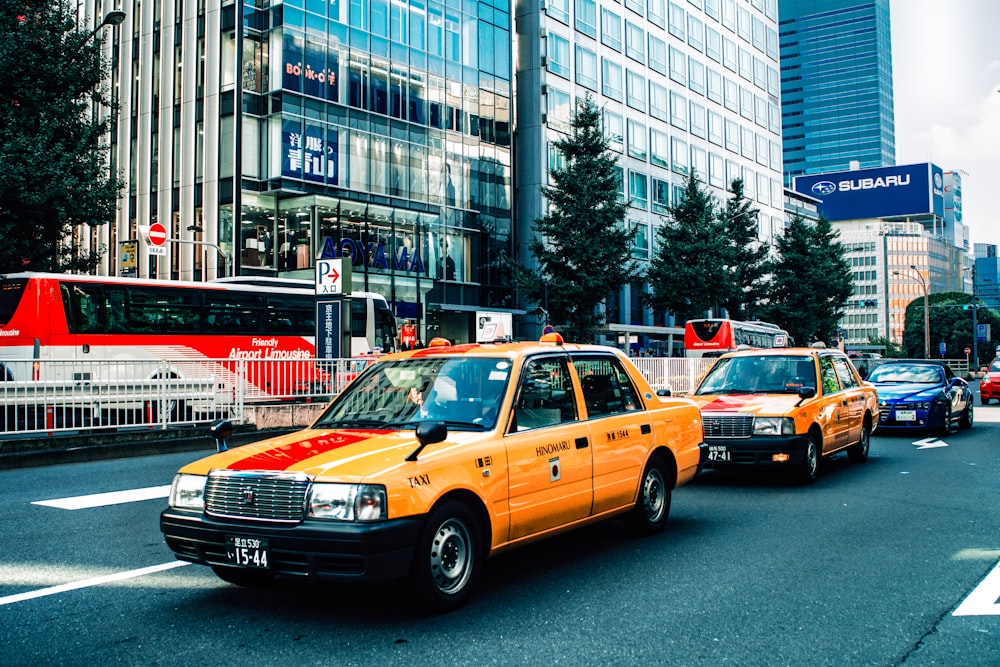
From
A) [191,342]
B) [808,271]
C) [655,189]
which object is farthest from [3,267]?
[808,271]

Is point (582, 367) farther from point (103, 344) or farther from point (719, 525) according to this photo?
point (103, 344)

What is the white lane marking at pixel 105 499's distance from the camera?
894 centimetres

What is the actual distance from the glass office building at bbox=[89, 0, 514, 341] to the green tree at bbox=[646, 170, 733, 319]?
8672mm

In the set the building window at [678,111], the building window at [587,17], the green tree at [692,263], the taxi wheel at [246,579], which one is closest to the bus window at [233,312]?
the taxi wheel at [246,579]

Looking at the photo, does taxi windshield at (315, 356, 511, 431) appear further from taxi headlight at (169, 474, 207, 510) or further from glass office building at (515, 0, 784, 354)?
glass office building at (515, 0, 784, 354)

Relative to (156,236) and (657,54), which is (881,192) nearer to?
(657,54)

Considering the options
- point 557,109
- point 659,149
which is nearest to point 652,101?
point 659,149

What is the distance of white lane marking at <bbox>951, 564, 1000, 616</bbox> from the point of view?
5.05 metres

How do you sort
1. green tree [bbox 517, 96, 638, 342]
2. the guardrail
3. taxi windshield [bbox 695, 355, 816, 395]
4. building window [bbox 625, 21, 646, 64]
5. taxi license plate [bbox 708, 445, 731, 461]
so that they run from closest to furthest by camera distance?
taxi license plate [bbox 708, 445, 731, 461]
taxi windshield [bbox 695, 355, 816, 395]
the guardrail
green tree [bbox 517, 96, 638, 342]
building window [bbox 625, 21, 646, 64]

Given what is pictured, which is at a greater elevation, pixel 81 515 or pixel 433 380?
pixel 433 380

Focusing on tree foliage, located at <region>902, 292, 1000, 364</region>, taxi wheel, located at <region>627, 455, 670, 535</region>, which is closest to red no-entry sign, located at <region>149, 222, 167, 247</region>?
taxi wheel, located at <region>627, 455, 670, 535</region>

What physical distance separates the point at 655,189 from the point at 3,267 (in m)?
45.5

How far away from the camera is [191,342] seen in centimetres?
2373

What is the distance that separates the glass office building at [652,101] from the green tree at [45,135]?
24.5 m
